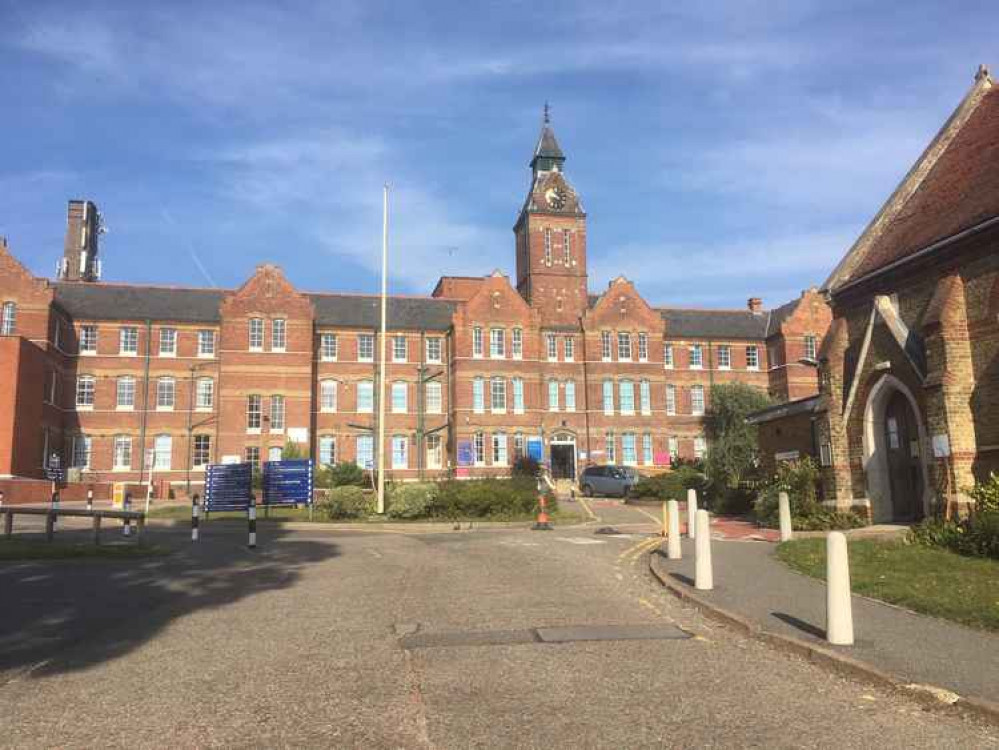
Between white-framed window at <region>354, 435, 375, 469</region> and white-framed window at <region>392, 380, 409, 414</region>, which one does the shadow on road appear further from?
white-framed window at <region>392, 380, 409, 414</region>

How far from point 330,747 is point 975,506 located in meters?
15.3

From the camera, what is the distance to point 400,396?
51.2 m

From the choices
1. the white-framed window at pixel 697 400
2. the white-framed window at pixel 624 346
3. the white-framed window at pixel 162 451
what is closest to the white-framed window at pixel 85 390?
the white-framed window at pixel 162 451

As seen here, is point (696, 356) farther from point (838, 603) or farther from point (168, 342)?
point (838, 603)

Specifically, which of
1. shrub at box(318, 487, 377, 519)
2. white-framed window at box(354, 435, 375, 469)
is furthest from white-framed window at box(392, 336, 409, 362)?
shrub at box(318, 487, 377, 519)

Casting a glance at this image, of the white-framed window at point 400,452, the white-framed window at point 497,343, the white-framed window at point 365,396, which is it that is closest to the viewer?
the white-framed window at point 400,452

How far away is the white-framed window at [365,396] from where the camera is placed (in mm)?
50500

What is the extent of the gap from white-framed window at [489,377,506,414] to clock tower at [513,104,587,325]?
18.6 feet

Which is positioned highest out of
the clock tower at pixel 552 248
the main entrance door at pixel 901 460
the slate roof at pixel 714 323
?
the clock tower at pixel 552 248

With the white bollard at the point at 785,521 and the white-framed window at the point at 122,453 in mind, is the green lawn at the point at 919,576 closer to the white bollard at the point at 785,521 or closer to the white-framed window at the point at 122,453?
the white bollard at the point at 785,521

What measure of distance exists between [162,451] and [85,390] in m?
5.79

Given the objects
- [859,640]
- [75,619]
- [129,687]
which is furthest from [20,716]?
[859,640]

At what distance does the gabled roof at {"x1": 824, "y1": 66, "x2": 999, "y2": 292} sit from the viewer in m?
18.7

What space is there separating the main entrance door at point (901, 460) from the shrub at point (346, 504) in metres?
16.0
